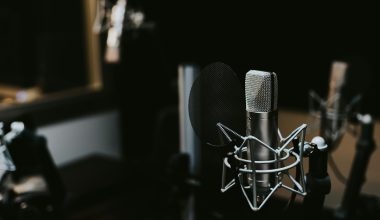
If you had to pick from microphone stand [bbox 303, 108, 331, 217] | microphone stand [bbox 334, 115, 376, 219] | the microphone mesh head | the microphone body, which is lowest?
microphone stand [bbox 334, 115, 376, 219]

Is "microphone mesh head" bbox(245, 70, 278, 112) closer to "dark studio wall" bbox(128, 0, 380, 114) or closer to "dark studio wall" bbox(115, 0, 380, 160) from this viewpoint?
"dark studio wall" bbox(115, 0, 380, 160)

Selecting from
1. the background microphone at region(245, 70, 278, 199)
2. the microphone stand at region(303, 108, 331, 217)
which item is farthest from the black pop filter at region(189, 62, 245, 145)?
the microphone stand at region(303, 108, 331, 217)

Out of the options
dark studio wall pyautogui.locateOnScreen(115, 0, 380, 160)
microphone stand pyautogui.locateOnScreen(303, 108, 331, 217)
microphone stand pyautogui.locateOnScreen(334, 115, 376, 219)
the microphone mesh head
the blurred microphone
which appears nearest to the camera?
the microphone mesh head

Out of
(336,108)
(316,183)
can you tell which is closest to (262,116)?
(316,183)

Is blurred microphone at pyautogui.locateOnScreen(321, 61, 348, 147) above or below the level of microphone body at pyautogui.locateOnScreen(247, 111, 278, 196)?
below

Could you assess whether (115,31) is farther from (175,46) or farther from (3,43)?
(3,43)

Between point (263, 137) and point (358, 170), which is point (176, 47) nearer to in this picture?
point (358, 170)

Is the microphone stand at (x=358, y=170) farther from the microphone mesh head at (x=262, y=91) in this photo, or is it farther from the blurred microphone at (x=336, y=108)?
the microphone mesh head at (x=262, y=91)

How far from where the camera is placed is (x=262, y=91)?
107cm

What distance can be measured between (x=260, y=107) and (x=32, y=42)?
11.1 ft

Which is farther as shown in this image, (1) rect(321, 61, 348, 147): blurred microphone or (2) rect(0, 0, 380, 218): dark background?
(2) rect(0, 0, 380, 218): dark background

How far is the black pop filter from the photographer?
44.5 inches

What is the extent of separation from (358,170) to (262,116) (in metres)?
0.91

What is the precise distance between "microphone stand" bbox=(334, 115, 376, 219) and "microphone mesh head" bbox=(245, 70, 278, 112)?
2.69ft
